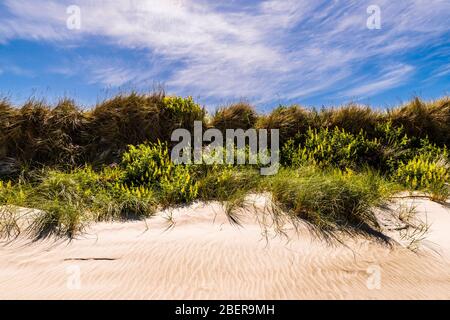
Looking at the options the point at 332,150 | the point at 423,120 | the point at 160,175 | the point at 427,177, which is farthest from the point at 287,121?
the point at 160,175

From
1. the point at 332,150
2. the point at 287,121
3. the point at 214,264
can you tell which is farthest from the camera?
the point at 287,121

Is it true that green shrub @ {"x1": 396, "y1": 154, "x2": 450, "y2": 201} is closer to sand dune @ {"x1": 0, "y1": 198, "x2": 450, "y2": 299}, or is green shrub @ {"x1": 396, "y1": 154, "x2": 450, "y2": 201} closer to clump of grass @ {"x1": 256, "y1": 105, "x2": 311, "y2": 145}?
sand dune @ {"x1": 0, "y1": 198, "x2": 450, "y2": 299}

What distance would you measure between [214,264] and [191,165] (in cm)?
344

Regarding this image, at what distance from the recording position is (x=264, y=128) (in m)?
10.7

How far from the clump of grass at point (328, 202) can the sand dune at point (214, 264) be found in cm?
38

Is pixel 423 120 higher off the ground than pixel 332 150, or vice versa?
pixel 423 120

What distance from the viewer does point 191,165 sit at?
27.2 ft

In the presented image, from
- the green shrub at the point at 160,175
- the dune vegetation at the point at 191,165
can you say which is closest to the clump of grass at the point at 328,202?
the dune vegetation at the point at 191,165

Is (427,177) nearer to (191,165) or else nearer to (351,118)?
(351,118)

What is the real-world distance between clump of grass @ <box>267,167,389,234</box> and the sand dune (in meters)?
0.38

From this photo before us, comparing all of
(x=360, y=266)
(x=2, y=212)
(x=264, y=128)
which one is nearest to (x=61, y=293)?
(x=2, y=212)

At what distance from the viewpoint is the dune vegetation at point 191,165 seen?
6.68 metres

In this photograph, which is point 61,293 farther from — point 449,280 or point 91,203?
point 449,280

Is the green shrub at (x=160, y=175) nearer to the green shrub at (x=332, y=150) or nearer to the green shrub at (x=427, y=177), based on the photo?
the green shrub at (x=332, y=150)
